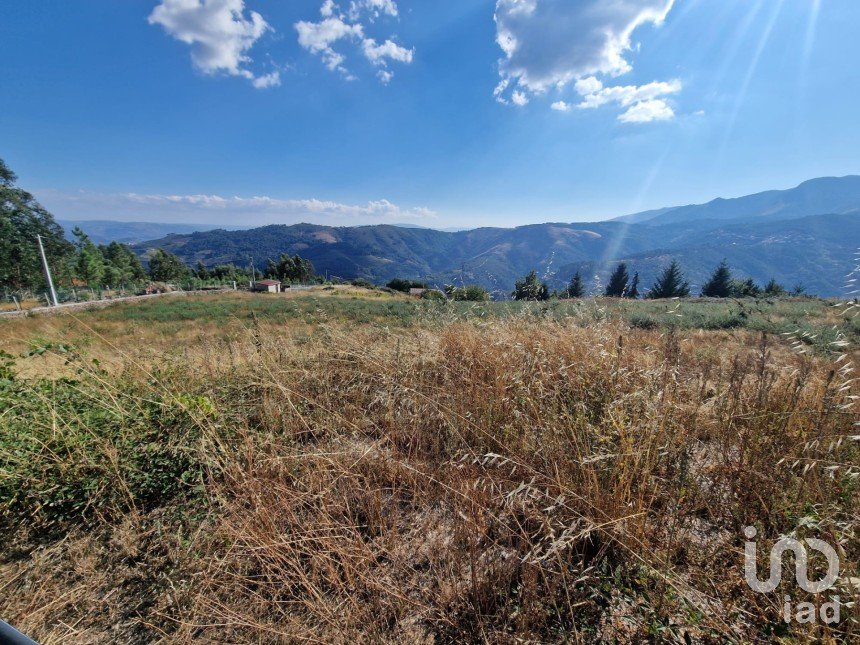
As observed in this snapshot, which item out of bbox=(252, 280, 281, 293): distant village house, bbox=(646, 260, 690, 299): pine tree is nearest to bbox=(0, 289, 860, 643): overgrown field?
bbox=(646, 260, 690, 299): pine tree

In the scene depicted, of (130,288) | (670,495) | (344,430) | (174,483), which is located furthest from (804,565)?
(130,288)

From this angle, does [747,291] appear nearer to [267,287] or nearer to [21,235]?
[267,287]

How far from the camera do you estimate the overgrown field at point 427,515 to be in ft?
4.16

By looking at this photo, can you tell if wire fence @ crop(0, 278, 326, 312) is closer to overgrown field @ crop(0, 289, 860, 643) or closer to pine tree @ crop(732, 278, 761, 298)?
Answer: overgrown field @ crop(0, 289, 860, 643)

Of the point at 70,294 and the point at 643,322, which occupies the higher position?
the point at 643,322

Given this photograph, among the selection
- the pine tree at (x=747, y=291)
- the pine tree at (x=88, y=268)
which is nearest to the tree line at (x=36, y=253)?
the pine tree at (x=88, y=268)

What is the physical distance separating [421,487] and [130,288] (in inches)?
3076

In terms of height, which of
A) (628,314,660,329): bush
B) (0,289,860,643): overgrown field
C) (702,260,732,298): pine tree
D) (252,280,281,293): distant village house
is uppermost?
(0,289,860,643): overgrown field

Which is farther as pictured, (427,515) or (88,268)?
(88,268)

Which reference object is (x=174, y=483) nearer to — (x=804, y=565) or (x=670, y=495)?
(x=670, y=495)

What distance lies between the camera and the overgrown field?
1.27 m

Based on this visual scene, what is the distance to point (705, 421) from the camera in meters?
2.20

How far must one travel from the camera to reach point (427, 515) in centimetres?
184

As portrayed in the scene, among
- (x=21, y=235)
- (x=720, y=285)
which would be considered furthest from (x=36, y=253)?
(x=720, y=285)
